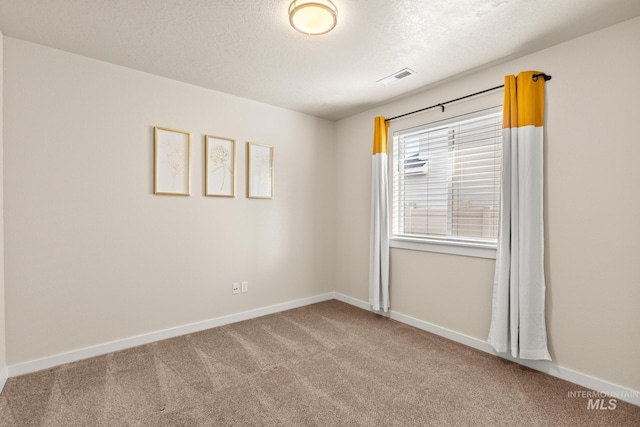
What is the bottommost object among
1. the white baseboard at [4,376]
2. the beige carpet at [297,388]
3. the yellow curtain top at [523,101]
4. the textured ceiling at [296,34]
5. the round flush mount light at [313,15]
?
the beige carpet at [297,388]

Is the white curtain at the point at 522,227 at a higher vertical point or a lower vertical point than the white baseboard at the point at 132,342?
higher

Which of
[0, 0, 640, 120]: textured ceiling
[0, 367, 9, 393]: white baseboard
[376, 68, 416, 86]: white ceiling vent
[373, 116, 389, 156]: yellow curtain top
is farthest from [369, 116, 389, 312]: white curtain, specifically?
[0, 367, 9, 393]: white baseboard

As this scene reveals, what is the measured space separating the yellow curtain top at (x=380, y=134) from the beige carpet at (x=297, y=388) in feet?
7.01

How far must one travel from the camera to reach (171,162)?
3.00 meters

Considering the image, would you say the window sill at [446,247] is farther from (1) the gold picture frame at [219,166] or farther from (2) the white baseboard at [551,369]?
(1) the gold picture frame at [219,166]

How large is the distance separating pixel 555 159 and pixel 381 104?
197 cm

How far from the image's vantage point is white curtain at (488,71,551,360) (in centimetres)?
235

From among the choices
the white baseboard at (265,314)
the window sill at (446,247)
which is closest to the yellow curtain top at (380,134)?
the window sill at (446,247)

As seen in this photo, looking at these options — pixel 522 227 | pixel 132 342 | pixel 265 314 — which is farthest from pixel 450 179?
pixel 132 342

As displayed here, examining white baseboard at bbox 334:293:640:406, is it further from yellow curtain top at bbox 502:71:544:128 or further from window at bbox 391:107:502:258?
yellow curtain top at bbox 502:71:544:128

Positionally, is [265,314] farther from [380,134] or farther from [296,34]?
[296,34]

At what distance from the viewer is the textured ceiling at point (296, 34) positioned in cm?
192

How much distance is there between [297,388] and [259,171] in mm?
2372

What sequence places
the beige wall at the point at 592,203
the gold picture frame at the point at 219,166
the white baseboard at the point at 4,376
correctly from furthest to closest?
the gold picture frame at the point at 219,166 < the white baseboard at the point at 4,376 < the beige wall at the point at 592,203
